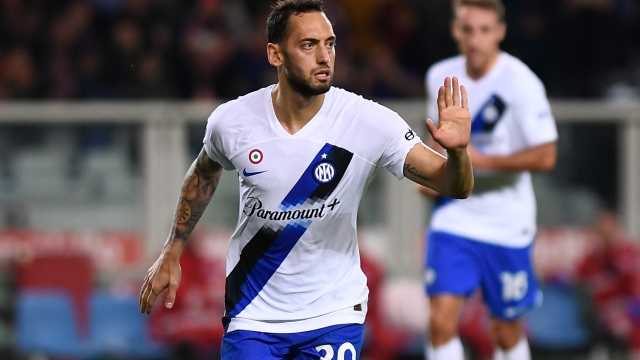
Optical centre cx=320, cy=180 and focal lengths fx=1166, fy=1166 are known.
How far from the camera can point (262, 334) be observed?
17.0ft

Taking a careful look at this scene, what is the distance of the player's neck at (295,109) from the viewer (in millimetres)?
5117

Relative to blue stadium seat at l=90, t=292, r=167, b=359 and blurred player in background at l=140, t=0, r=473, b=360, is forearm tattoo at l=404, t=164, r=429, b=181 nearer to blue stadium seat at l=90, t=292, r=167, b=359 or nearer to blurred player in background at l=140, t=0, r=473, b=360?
blurred player in background at l=140, t=0, r=473, b=360

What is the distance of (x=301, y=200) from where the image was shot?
200 inches

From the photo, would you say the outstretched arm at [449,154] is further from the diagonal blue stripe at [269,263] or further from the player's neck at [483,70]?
the player's neck at [483,70]

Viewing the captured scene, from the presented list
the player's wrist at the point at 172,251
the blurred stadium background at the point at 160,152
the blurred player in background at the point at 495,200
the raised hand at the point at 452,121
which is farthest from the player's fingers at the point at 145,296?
the blurred stadium background at the point at 160,152

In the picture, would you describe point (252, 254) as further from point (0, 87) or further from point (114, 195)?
point (0, 87)

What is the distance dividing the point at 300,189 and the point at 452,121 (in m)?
0.78

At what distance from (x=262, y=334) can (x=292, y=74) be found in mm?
1156

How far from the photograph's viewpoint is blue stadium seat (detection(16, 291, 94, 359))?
35.3 feet

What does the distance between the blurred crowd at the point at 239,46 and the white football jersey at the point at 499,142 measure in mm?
5039

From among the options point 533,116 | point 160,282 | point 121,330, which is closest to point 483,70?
point 533,116

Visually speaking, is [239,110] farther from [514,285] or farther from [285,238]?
[514,285]

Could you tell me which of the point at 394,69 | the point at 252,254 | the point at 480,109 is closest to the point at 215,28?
the point at 394,69

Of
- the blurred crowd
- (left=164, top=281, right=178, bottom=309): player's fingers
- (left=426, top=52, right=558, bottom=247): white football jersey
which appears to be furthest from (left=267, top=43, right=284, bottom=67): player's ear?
the blurred crowd
